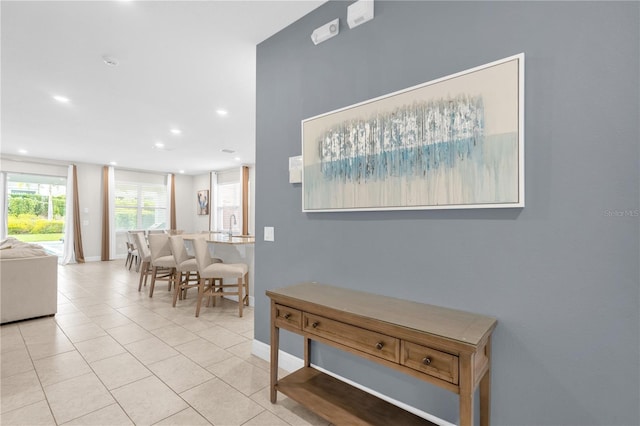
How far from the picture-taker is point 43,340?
9.69 ft

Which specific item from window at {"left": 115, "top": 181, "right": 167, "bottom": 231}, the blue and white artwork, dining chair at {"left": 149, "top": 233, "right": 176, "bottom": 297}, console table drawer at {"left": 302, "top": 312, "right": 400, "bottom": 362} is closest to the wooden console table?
console table drawer at {"left": 302, "top": 312, "right": 400, "bottom": 362}

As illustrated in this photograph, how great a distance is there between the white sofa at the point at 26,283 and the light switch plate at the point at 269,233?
10.1 feet

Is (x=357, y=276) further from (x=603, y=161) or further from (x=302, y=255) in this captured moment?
(x=603, y=161)

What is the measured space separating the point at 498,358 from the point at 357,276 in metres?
0.86

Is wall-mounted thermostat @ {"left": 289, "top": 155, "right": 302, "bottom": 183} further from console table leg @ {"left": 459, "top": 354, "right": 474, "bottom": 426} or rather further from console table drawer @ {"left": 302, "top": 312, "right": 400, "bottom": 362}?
console table leg @ {"left": 459, "top": 354, "right": 474, "bottom": 426}

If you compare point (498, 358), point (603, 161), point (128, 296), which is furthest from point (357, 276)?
point (128, 296)

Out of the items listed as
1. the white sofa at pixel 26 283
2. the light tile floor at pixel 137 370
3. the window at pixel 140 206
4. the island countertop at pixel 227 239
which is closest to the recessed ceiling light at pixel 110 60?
the island countertop at pixel 227 239

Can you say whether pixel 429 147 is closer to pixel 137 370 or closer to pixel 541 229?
pixel 541 229

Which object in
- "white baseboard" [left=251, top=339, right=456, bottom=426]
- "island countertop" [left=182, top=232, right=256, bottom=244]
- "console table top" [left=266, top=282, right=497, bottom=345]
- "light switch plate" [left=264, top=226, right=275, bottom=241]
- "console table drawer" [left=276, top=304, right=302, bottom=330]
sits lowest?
"white baseboard" [left=251, top=339, right=456, bottom=426]

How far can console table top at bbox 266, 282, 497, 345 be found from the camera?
4.26 feet

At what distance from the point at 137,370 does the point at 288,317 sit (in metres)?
1.44

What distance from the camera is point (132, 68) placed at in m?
3.06

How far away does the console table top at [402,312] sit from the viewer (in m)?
1.30

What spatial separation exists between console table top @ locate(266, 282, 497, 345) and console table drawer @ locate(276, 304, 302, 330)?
0.08 meters
